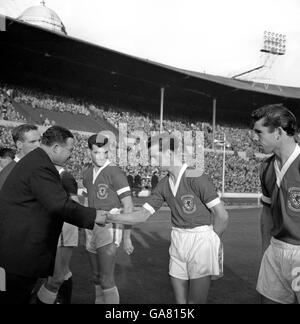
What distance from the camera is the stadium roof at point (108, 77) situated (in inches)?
1043

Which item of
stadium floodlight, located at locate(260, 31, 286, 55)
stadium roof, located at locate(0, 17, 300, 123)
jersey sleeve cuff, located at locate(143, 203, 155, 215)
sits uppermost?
stadium floodlight, located at locate(260, 31, 286, 55)

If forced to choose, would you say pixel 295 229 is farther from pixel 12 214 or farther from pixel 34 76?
pixel 34 76

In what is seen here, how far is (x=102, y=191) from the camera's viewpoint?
521cm

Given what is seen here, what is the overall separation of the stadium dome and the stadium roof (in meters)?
18.1

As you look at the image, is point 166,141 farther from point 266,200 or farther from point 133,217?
point 266,200

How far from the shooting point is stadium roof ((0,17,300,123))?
1043 inches

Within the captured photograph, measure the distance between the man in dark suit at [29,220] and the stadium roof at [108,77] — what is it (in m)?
22.6

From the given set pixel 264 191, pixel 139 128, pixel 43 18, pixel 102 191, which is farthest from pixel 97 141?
pixel 43 18

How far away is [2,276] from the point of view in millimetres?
3203

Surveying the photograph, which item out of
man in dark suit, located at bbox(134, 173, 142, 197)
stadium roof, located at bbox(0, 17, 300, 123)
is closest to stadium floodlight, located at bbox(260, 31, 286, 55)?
stadium roof, located at bbox(0, 17, 300, 123)

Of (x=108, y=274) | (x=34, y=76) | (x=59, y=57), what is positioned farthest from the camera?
(x=34, y=76)

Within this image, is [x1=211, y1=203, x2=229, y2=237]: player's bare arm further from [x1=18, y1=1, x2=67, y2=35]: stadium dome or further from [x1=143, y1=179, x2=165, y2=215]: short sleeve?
[x1=18, y1=1, x2=67, y2=35]: stadium dome

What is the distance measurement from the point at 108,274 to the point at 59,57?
2564cm
